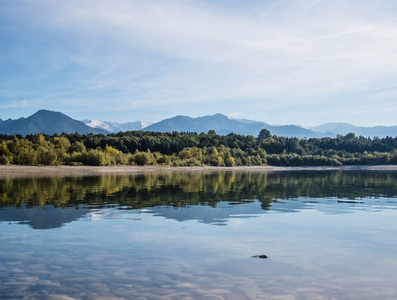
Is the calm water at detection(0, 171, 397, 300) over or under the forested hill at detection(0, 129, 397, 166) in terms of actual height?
under

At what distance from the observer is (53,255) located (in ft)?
36.6

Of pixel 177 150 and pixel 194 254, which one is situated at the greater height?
pixel 177 150

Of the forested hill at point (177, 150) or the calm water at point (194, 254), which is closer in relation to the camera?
the calm water at point (194, 254)

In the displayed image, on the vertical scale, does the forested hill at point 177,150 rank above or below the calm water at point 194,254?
above

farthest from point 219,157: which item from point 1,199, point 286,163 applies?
point 1,199

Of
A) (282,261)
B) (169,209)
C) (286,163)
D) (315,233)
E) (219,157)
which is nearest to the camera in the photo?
(282,261)

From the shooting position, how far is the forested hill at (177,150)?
8562 centimetres

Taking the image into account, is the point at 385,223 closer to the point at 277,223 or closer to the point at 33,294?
the point at 277,223

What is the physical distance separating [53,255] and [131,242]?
2821mm

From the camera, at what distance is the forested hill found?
85.6 m

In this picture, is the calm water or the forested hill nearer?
the calm water

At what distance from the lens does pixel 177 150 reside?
13738 centimetres

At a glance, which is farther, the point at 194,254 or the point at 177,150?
the point at 177,150

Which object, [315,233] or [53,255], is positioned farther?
[315,233]
